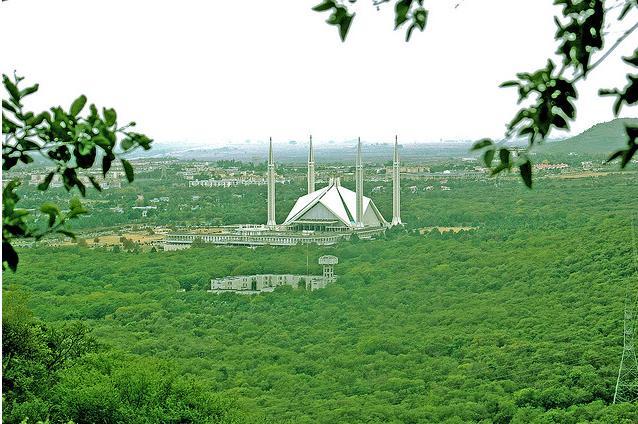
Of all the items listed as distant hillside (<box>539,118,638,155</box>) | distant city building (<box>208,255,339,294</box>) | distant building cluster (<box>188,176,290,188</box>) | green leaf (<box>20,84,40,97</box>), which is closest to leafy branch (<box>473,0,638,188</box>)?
green leaf (<box>20,84,40,97</box>)

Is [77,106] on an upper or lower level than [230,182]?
upper

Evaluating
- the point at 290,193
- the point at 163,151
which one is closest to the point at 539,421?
the point at 290,193

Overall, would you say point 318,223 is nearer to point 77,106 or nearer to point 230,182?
point 230,182

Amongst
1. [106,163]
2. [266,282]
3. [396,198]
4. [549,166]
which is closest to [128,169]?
[106,163]

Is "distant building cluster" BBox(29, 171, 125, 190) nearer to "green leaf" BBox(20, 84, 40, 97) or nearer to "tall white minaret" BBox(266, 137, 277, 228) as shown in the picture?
"green leaf" BBox(20, 84, 40, 97)

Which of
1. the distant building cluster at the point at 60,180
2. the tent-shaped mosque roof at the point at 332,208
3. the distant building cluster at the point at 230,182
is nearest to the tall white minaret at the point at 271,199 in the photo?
the tent-shaped mosque roof at the point at 332,208

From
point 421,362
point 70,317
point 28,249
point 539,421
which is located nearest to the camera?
point 539,421

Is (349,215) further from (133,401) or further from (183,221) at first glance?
(133,401)

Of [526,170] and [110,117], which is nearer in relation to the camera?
[526,170]
